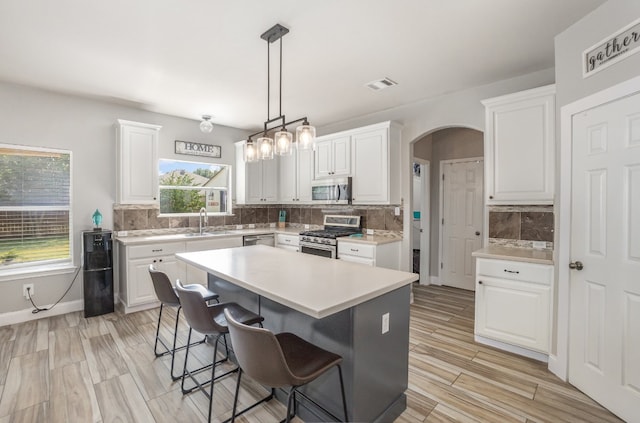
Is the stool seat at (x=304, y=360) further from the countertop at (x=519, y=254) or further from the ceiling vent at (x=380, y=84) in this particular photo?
the ceiling vent at (x=380, y=84)

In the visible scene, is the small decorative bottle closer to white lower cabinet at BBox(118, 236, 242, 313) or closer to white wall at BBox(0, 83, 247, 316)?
white wall at BBox(0, 83, 247, 316)

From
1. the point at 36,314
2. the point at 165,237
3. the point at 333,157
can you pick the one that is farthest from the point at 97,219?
the point at 333,157

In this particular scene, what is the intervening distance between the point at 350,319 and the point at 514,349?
206 centimetres

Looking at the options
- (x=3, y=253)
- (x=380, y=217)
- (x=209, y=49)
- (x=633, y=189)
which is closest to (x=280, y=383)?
(x=633, y=189)

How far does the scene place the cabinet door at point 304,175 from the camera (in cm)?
506

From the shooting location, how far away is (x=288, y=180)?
18.1 feet

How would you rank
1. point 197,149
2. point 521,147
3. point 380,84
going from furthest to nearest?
point 197,149 < point 380,84 < point 521,147

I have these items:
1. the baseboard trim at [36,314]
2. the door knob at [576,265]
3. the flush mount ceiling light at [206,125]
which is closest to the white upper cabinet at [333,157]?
the flush mount ceiling light at [206,125]

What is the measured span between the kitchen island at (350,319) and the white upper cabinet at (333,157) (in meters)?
2.38

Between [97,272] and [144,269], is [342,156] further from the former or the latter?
[97,272]

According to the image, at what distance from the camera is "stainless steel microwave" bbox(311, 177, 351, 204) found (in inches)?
173

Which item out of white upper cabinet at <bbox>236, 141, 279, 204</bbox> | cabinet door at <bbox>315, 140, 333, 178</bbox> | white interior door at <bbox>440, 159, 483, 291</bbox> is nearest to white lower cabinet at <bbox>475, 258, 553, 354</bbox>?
white interior door at <bbox>440, 159, 483, 291</bbox>

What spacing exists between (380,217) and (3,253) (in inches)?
184

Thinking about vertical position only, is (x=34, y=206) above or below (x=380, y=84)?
below
